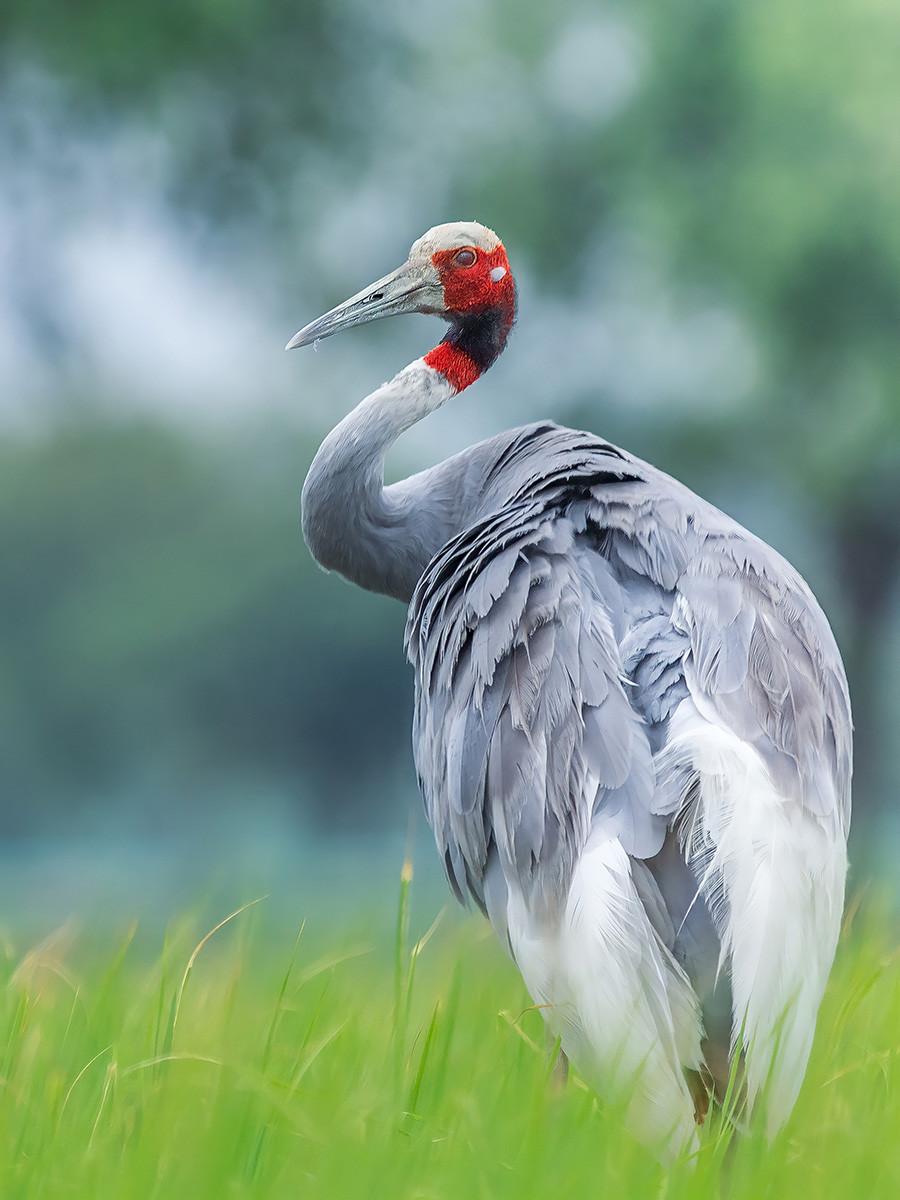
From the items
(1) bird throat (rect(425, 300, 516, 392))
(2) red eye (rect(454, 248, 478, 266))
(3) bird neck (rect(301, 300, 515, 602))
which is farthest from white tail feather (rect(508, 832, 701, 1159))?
(2) red eye (rect(454, 248, 478, 266))

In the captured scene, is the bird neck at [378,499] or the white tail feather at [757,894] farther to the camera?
the bird neck at [378,499]

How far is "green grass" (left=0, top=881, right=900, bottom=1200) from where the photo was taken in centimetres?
129

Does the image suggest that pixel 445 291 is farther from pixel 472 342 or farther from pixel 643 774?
pixel 643 774

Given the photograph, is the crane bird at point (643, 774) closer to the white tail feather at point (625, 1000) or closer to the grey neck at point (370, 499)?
the white tail feather at point (625, 1000)

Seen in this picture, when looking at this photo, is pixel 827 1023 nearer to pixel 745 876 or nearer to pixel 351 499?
pixel 745 876

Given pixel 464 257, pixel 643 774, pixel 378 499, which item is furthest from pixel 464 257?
pixel 643 774

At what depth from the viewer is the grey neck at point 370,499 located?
7.28 feet

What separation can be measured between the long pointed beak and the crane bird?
563 mm

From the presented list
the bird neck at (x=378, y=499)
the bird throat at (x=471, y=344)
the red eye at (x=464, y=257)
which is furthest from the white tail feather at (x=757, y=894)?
the red eye at (x=464, y=257)

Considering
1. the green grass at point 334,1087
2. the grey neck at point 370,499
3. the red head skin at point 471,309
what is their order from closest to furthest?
the green grass at point 334,1087, the grey neck at point 370,499, the red head skin at point 471,309

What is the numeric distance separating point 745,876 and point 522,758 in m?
0.32

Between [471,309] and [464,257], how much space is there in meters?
0.10

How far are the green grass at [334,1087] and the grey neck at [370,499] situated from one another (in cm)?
67

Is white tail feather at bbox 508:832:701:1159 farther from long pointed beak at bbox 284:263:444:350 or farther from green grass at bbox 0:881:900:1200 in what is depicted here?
long pointed beak at bbox 284:263:444:350
